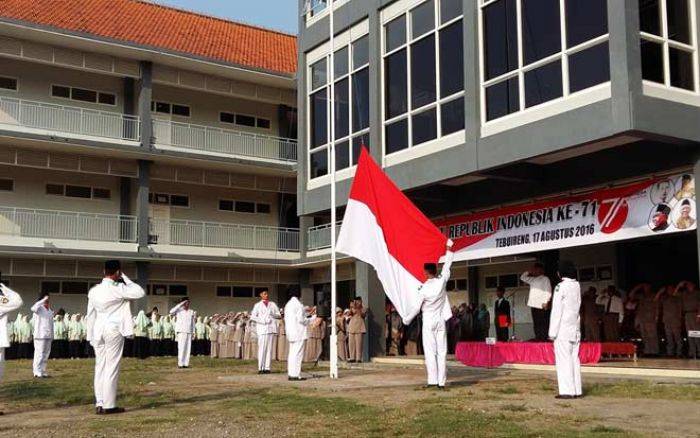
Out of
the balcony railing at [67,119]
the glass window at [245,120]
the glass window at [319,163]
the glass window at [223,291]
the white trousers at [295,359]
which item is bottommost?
the white trousers at [295,359]

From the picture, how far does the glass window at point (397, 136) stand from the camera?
1973 cm

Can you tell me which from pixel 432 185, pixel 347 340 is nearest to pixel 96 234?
pixel 347 340

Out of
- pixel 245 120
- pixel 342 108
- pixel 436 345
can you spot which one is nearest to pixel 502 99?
pixel 436 345

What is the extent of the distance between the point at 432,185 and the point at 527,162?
2.47 m

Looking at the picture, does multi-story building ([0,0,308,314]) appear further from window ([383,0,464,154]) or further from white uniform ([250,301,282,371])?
window ([383,0,464,154])

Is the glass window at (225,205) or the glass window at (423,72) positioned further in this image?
the glass window at (225,205)

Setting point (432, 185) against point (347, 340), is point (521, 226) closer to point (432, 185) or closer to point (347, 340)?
point (432, 185)

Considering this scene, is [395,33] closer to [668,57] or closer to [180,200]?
[668,57]

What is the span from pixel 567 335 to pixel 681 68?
20.1 feet

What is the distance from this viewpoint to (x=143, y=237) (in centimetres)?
3133

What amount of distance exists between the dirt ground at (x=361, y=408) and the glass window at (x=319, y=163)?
7.82 meters

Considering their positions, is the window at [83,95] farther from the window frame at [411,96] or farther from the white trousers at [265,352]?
the white trousers at [265,352]

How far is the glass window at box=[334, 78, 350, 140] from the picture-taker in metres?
22.0

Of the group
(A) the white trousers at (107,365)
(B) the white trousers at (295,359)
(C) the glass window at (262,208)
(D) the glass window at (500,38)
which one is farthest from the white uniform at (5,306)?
(C) the glass window at (262,208)
